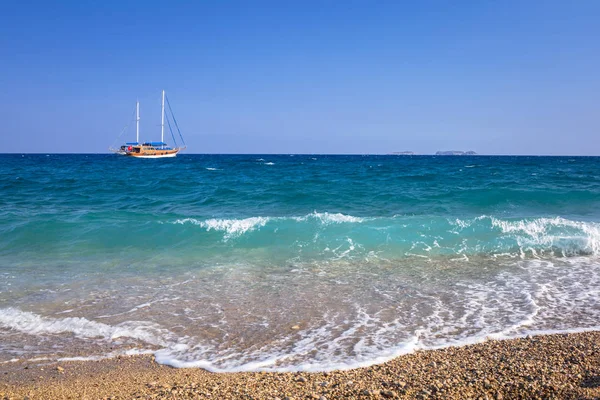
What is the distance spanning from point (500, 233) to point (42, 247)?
42.3 feet

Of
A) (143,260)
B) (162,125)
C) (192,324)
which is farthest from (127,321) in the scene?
(162,125)

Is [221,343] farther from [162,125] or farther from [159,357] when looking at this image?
[162,125]

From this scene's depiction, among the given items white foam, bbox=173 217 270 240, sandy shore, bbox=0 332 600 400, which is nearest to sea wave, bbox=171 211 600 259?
white foam, bbox=173 217 270 240

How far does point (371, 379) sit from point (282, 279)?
4692 millimetres

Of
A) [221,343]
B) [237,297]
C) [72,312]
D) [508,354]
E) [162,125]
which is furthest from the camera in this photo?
[162,125]

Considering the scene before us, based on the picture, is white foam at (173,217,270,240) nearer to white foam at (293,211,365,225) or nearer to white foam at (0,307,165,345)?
white foam at (293,211,365,225)

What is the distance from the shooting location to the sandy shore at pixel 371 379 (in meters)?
3.86

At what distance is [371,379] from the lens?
13.9ft

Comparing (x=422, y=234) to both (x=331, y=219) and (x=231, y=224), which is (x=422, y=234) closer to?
(x=331, y=219)

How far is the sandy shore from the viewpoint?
152 inches

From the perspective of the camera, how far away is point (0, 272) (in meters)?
9.12

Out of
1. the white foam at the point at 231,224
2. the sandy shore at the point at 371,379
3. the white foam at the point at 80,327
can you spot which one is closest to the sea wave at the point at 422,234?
the white foam at the point at 231,224

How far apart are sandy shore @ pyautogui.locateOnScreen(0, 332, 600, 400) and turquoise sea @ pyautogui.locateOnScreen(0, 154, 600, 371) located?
34 cm

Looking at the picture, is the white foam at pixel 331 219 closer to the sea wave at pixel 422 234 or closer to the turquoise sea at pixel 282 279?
the sea wave at pixel 422 234
